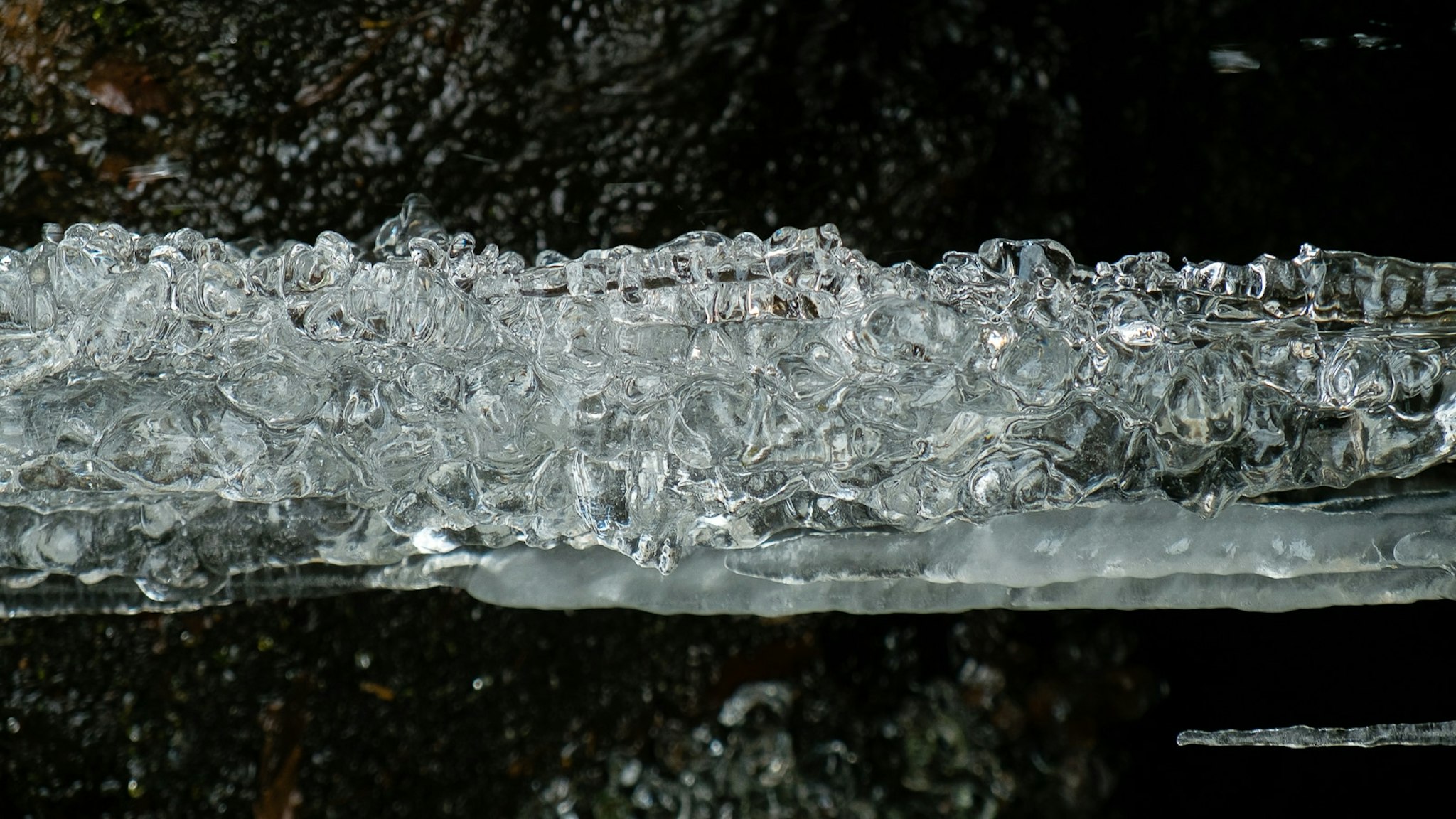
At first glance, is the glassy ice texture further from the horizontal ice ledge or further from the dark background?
the dark background

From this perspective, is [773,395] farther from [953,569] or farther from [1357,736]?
[1357,736]

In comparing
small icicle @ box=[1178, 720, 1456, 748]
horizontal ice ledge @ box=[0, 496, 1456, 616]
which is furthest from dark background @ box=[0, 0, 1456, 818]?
small icicle @ box=[1178, 720, 1456, 748]

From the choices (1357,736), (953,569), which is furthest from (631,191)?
(1357,736)

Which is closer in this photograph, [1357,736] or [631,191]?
[1357,736]

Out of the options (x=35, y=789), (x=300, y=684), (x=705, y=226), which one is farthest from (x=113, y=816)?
(x=705, y=226)

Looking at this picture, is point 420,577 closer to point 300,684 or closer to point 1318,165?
point 300,684

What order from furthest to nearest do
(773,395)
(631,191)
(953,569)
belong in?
(631,191) < (953,569) < (773,395)
